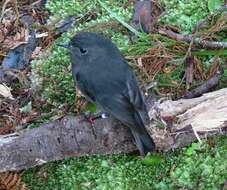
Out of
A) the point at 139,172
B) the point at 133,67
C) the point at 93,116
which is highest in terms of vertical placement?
the point at 133,67

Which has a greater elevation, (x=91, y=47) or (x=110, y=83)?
(x=91, y=47)

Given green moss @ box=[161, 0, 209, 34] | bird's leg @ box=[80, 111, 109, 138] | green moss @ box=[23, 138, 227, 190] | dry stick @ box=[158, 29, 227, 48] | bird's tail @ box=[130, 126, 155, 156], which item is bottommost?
green moss @ box=[23, 138, 227, 190]

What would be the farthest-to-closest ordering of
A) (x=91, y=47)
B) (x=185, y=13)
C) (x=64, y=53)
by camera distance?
(x=185, y=13) < (x=64, y=53) < (x=91, y=47)

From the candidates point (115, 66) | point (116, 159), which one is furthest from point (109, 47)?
point (116, 159)

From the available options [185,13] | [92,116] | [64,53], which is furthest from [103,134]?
[185,13]

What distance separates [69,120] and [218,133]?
45.8 inches

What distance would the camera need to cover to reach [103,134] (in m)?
4.13

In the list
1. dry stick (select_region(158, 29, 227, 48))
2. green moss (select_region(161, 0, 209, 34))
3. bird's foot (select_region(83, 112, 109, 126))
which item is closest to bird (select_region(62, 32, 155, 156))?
bird's foot (select_region(83, 112, 109, 126))

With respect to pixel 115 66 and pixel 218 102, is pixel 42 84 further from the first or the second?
pixel 218 102

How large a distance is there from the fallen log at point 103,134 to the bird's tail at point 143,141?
11 cm

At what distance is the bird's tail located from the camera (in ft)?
13.0

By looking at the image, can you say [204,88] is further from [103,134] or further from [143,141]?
[103,134]

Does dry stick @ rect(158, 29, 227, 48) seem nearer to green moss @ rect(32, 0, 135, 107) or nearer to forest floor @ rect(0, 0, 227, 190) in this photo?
forest floor @ rect(0, 0, 227, 190)

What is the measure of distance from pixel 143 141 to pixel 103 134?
1.12ft
